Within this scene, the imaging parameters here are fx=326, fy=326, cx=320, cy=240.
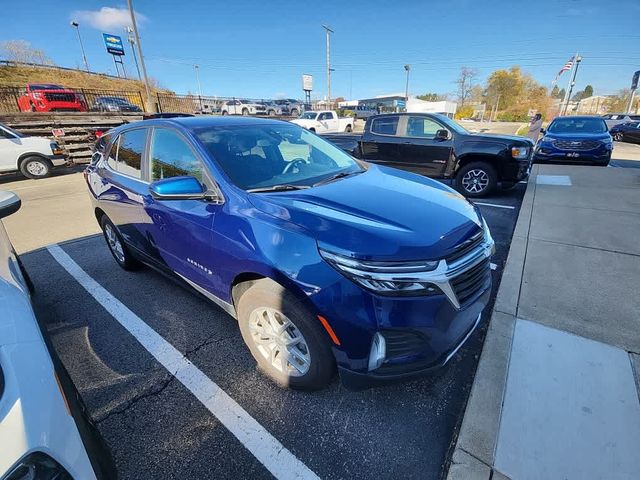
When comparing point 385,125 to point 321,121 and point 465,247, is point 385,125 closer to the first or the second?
point 465,247

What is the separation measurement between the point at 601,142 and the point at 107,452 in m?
12.4

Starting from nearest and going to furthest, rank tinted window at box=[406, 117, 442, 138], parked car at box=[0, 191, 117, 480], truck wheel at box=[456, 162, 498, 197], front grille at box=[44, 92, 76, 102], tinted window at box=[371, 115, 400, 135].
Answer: parked car at box=[0, 191, 117, 480]
truck wheel at box=[456, 162, 498, 197]
tinted window at box=[406, 117, 442, 138]
tinted window at box=[371, 115, 400, 135]
front grille at box=[44, 92, 76, 102]

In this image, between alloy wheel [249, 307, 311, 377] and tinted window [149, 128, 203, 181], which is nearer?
alloy wheel [249, 307, 311, 377]

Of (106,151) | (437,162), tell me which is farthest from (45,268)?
(437,162)

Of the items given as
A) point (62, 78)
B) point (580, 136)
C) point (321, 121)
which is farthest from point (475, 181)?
point (62, 78)

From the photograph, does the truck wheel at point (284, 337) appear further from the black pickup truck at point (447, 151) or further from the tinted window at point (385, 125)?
the tinted window at point (385, 125)

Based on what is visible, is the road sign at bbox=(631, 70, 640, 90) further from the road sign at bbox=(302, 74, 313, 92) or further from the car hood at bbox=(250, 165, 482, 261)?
the car hood at bbox=(250, 165, 482, 261)

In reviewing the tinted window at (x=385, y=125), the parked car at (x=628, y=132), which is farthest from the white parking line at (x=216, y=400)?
the parked car at (x=628, y=132)

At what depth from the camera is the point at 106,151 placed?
3.72 meters

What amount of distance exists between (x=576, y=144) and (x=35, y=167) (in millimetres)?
16117

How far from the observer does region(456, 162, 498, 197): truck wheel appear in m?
6.56

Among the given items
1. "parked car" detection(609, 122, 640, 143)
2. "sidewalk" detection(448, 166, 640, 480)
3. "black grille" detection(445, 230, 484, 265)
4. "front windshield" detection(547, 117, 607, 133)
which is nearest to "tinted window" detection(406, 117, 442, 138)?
"sidewalk" detection(448, 166, 640, 480)

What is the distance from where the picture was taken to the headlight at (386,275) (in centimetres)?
165

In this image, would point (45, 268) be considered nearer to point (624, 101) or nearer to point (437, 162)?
point (437, 162)
